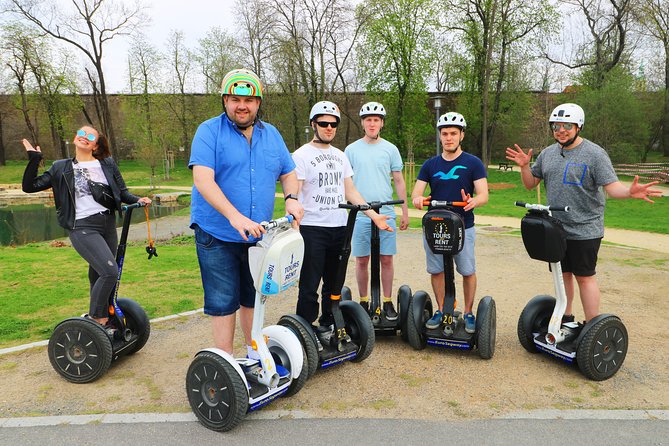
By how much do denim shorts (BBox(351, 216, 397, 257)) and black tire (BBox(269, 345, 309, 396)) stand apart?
1517 mm

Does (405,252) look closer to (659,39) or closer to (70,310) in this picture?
(70,310)

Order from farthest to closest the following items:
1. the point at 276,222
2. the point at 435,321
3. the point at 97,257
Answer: the point at 435,321 → the point at 97,257 → the point at 276,222

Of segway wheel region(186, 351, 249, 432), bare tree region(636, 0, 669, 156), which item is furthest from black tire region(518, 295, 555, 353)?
bare tree region(636, 0, 669, 156)

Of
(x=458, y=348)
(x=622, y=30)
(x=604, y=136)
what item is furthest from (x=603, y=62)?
(x=458, y=348)

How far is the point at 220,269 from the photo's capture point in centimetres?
316

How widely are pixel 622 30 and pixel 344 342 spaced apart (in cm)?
3235

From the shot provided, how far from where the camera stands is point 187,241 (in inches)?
445

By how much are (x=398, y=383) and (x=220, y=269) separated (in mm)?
1534

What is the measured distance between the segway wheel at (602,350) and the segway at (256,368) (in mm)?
2032

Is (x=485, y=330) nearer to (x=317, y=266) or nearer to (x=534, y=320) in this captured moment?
(x=534, y=320)

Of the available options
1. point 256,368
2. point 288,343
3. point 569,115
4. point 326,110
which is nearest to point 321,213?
point 326,110

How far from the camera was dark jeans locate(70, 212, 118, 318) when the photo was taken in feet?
12.4

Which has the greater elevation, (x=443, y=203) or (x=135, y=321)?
(x=443, y=203)

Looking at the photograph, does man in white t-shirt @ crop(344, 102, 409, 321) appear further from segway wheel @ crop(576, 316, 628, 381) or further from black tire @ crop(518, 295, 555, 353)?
segway wheel @ crop(576, 316, 628, 381)
